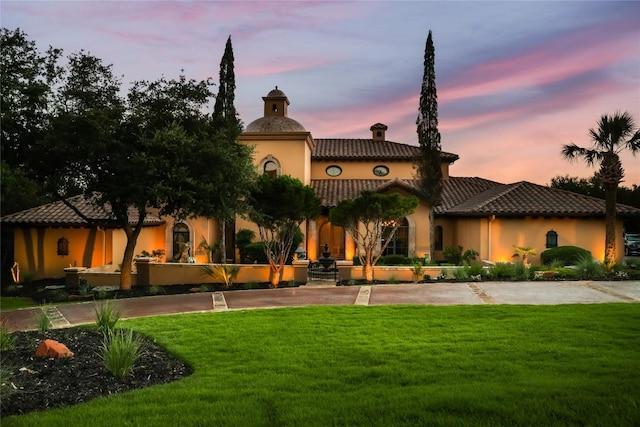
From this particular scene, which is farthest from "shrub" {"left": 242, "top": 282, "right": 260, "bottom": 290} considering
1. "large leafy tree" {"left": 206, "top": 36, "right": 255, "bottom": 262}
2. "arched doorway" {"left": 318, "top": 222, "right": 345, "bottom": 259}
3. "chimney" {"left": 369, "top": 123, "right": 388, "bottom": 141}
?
"chimney" {"left": 369, "top": 123, "right": 388, "bottom": 141}

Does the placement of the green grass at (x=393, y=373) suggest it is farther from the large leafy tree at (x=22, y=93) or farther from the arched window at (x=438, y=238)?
the arched window at (x=438, y=238)

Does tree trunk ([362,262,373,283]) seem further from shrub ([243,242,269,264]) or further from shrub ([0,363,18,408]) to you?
shrub ([0,363,18,408])

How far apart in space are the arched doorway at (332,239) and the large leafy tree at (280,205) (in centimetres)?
969

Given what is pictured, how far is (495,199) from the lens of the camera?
2720cm

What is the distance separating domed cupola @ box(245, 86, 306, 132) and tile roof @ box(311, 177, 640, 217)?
4.18 m

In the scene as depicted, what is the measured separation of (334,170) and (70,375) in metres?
27.1

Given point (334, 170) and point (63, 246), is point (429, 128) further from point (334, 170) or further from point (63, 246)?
point (63, 246)

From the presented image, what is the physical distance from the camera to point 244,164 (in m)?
18.3

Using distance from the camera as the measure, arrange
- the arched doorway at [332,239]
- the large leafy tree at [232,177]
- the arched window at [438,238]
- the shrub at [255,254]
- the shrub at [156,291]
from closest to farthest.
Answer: the shrub at [156,291]
the large leafy tree at [232,177]
the shrub at [255,254]
the arched doorway at [332,239]
the arched window at [438,238]

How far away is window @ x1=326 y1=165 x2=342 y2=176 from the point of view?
33.3 metres

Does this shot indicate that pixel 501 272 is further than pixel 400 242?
No

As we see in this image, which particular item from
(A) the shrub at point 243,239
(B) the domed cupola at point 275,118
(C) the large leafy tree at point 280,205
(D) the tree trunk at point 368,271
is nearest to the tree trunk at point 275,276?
(C) the large leafy tree at point 280,205

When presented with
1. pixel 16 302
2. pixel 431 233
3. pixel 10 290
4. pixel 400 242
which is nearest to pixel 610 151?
pixel 431 233

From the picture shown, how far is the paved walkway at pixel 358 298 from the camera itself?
44.6 ft
